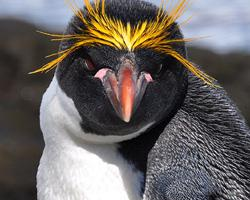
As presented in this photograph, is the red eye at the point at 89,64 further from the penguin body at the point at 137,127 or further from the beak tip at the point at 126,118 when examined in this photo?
the beak tip at the point at 126,118

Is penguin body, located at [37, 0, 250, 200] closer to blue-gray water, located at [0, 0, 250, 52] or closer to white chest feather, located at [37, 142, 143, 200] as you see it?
white chest feather, located at [37, 142, 143, 200]

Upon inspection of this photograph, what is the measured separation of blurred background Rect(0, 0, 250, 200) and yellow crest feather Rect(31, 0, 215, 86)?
4.80m

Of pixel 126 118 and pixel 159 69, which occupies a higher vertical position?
pixel 159 69

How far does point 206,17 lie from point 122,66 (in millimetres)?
9466

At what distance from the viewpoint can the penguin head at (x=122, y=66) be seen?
3326mm

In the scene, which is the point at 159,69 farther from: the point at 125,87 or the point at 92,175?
the point at 92,175

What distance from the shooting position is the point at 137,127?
3.50 metres

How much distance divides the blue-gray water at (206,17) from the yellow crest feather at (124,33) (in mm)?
7723

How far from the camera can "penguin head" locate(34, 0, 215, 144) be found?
3326 millimetres

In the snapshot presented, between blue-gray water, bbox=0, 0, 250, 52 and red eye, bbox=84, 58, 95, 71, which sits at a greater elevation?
red eye, bbox=84, 58, 95, 71

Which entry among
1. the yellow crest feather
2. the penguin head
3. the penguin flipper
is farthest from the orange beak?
the penguin flipper

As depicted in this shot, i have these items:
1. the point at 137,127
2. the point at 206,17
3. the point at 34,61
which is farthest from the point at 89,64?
the point at 206,17

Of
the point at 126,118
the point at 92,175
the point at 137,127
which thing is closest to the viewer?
the point at 126,118

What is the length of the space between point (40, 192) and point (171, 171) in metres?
0.67
